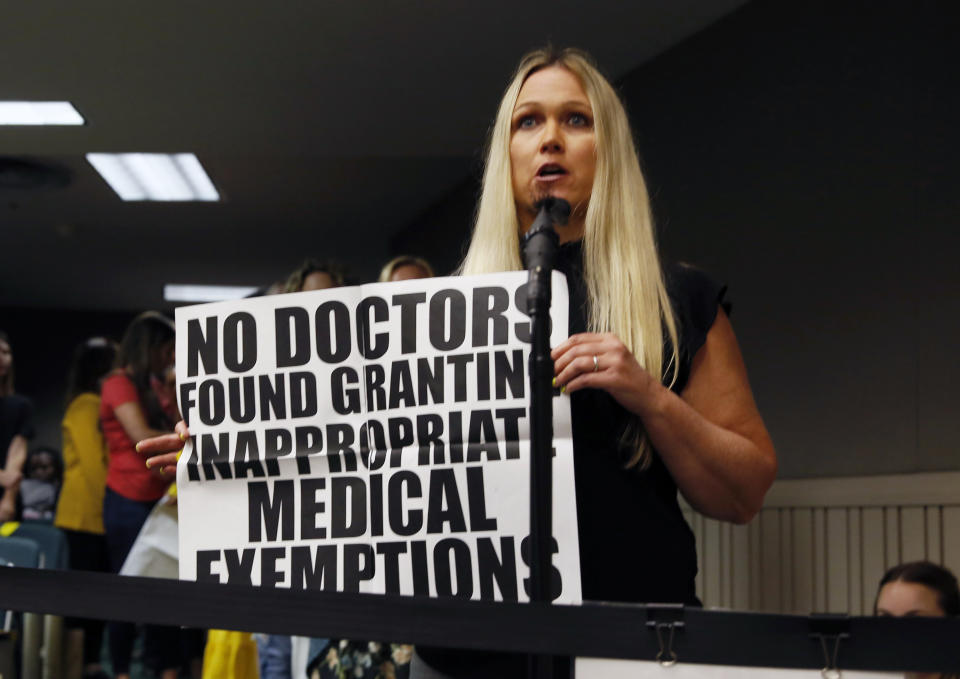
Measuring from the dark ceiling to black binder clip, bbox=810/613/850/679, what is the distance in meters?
3.45

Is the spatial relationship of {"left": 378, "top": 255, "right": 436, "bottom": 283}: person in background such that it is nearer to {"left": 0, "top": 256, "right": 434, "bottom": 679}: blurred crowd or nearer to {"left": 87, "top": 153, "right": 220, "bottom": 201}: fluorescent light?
{"left": 0, "top": 256, "right": 434, "bottom": 679}: blurred crowd

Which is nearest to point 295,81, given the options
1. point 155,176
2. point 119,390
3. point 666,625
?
point 119,390

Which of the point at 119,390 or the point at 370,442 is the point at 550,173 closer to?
the point at 370,442

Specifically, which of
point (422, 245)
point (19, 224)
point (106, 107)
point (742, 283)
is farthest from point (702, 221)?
point (19, 224)

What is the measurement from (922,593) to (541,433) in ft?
5.23

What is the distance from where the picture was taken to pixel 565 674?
1035mm

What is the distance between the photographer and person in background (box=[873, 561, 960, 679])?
7.43ft

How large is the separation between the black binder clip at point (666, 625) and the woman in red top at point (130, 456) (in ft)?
11.2

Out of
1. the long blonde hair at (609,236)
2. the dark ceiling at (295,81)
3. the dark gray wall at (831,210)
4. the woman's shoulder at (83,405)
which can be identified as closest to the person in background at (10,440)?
the woman's shoulder at (83,405)

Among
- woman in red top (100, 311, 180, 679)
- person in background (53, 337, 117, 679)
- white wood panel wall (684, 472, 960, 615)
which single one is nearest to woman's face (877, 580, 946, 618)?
white wood panel wall (684, 472, 960, 615)

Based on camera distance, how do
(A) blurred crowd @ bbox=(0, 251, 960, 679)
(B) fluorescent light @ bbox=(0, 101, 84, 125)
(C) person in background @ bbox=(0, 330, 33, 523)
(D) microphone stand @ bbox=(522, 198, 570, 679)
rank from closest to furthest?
(D) microphone stand @ bbox=(522, 198, 570, 679)
(A) blurred crowd @ bbox=(0, 251, 960, 679)
(C) person in background @ bbox=(0, 330, 33, 523)
(B) fluorescent light @ bbox=(0, 101, 84, 125)

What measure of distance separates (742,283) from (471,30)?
143 centimetres

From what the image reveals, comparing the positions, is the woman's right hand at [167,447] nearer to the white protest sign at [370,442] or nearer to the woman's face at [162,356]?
the white protest sign at [370,442]

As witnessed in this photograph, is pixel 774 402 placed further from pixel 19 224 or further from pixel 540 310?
pixel 19 224
